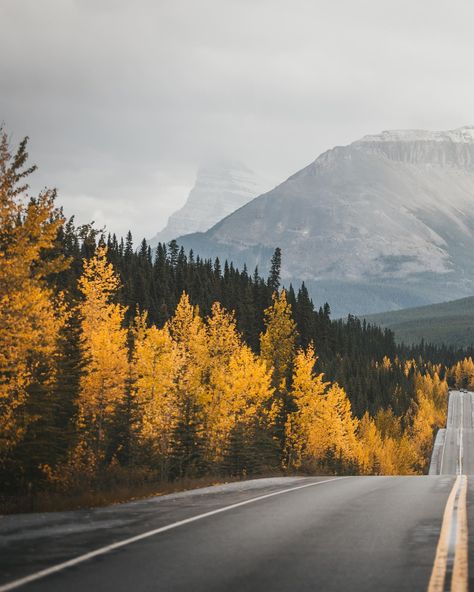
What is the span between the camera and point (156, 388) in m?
37.4

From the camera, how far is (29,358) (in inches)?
923

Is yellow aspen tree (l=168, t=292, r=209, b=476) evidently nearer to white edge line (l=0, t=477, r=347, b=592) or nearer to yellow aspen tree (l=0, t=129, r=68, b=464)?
yellow aspen tree (l=0, t=129, r=68, b=464)

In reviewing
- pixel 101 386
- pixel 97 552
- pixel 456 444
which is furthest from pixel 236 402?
pixel 456 444

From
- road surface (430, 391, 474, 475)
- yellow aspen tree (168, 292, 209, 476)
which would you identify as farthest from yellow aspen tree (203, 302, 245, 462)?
road surface (430, 391, 474, 475)

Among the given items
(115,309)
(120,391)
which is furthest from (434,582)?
(115,309)

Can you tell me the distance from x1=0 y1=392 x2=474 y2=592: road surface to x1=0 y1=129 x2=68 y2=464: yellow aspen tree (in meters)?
5.42

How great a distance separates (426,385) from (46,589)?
540ft

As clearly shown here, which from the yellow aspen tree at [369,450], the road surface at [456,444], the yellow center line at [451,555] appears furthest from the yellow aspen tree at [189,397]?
the road surface at [456,444]

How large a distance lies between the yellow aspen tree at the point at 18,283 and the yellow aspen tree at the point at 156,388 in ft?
48.1

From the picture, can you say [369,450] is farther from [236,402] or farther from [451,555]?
[451,555]

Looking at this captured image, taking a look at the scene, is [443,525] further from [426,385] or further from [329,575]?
[426,385]

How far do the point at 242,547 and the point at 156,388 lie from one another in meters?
28.0

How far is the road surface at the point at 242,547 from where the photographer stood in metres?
7.81

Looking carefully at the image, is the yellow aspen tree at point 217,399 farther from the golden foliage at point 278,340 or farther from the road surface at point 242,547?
the road surface at point 242,547
